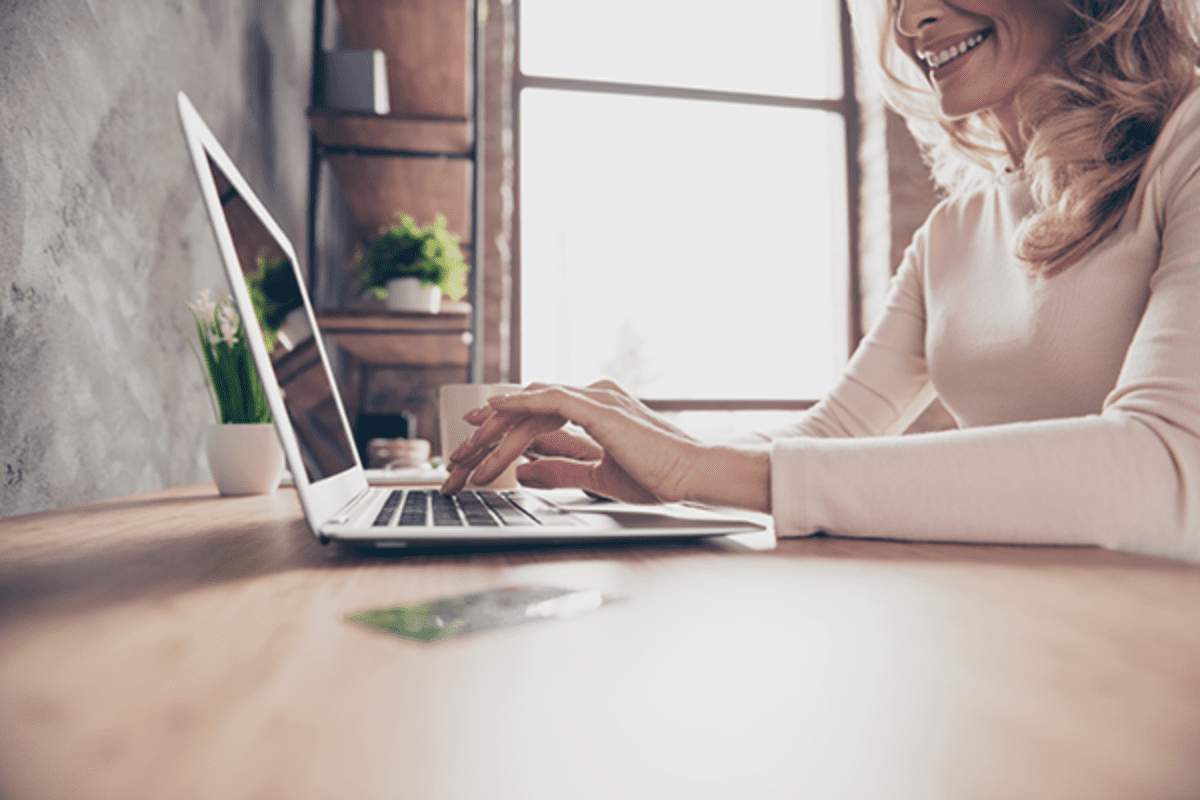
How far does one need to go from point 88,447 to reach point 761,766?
789 mm

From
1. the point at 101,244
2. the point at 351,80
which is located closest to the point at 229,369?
the point at 101,244

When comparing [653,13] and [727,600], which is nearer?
[727,600]

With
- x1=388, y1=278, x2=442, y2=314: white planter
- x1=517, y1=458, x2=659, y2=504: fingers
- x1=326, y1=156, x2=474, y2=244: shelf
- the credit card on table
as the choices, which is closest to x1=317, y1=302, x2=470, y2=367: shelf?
x1=388, y1=278, x2=442, y2=314: white planter

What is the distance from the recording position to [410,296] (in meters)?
1.60

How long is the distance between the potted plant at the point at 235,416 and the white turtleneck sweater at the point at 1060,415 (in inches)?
22.7

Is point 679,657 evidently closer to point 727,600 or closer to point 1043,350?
point 727,600

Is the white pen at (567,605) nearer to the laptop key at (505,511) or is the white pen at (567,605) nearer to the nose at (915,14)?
the laptop key at (505,511)

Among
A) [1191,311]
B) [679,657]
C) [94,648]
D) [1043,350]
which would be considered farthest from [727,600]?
[1043,350]

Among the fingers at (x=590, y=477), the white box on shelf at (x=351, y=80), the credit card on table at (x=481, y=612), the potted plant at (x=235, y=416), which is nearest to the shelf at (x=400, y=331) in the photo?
the white box on shelf at (x=351, y=80)

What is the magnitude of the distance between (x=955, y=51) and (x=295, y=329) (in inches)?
34.9

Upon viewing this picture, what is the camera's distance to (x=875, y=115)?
2779 millimetres

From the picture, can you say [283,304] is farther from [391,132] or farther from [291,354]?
[391,132]

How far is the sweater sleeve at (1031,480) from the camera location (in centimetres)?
46

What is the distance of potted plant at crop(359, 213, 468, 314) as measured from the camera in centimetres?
160
